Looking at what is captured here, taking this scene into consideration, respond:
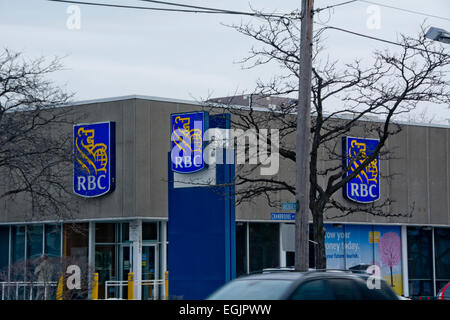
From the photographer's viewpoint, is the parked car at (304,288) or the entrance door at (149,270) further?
the entrance door at (149,270)

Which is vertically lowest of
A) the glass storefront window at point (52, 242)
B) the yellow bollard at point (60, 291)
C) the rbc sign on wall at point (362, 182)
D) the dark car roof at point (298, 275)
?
the yellow bollard at point (60, 291)

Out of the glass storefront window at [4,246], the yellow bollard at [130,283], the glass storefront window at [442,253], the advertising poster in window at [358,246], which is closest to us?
the yellow bollard at [130,283]

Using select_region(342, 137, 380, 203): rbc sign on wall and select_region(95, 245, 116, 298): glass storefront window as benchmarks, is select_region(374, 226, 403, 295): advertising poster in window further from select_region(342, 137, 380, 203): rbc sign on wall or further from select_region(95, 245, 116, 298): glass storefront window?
select_region(95, 245, 116, 298): glass storefront window

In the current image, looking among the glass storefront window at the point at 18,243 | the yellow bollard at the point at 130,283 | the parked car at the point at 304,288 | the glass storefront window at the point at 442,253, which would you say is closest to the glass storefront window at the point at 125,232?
the yellow bollard at the point at 130,283

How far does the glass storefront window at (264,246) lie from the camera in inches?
1362

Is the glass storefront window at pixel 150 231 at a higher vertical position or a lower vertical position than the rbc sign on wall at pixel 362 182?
lower

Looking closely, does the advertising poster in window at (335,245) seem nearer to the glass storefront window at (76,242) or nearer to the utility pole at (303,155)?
the glass storefront window at (76,242)

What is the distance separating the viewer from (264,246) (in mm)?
34906

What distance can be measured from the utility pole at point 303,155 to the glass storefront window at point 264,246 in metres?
16.5

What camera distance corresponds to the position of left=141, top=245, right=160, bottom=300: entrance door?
3234 cm

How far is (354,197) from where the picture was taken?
1399 inches

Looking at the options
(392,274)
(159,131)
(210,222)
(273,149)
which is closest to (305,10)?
(273,149)
